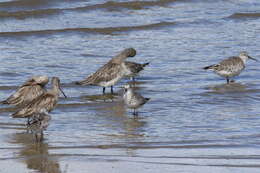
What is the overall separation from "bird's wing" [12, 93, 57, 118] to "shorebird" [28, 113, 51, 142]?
411mm

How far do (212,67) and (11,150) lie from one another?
597cm

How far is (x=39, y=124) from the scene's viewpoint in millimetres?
9445

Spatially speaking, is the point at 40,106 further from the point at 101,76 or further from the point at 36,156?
the point at 101,76

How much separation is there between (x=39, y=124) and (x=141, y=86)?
479 cm

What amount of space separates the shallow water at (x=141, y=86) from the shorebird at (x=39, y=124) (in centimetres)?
14

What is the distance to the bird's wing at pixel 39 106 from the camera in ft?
33.4

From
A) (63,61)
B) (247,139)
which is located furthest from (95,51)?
(247,139)

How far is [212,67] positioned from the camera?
1423 cm

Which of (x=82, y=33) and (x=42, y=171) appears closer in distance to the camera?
(x=42, y=171)

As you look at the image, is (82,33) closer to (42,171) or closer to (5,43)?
(5,43)

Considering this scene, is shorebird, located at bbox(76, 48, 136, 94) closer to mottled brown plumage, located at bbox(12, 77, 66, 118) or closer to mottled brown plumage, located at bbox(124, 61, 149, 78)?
mottled brown plumage, located at bbox(124, 61, 149, 78)

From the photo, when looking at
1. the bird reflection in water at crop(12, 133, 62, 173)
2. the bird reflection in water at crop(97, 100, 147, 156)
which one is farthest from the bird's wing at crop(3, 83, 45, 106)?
the bird reflection in water at crop(12, 133, 62, 173)

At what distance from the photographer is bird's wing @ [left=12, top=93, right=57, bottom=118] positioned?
1018 cm

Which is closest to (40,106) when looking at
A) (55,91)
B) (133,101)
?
(55,91)
